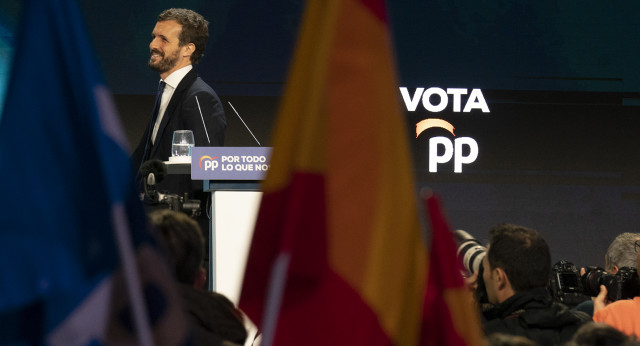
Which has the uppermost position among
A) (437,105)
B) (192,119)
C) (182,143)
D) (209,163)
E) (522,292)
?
→ (437,105)

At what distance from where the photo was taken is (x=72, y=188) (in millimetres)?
1016

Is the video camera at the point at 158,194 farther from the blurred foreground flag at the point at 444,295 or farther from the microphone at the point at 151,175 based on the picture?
the blurred foreground flag at the point at 444,295

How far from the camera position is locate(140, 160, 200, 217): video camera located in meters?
3.29

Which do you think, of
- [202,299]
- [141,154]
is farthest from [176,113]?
[202,299]

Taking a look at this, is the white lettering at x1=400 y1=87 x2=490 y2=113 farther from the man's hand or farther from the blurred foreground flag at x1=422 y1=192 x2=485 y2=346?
the blurred foreground flag at x1=422 y1=192 x2=485 y2=346

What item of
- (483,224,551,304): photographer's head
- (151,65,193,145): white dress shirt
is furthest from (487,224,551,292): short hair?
(151,65,193,145): white dress shirt

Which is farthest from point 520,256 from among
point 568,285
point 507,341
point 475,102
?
point 475,102

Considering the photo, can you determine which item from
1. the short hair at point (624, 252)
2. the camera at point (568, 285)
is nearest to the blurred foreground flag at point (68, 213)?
the short hair at point (624, 252)

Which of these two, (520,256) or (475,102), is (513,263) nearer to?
(520,256)

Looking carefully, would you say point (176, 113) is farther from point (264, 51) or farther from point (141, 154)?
point (264, 51)

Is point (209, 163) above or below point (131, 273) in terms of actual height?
above

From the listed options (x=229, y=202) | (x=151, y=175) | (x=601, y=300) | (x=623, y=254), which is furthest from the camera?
(x=623, y=254)

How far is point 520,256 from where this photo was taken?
2.37 m

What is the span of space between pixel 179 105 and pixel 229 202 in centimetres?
94
